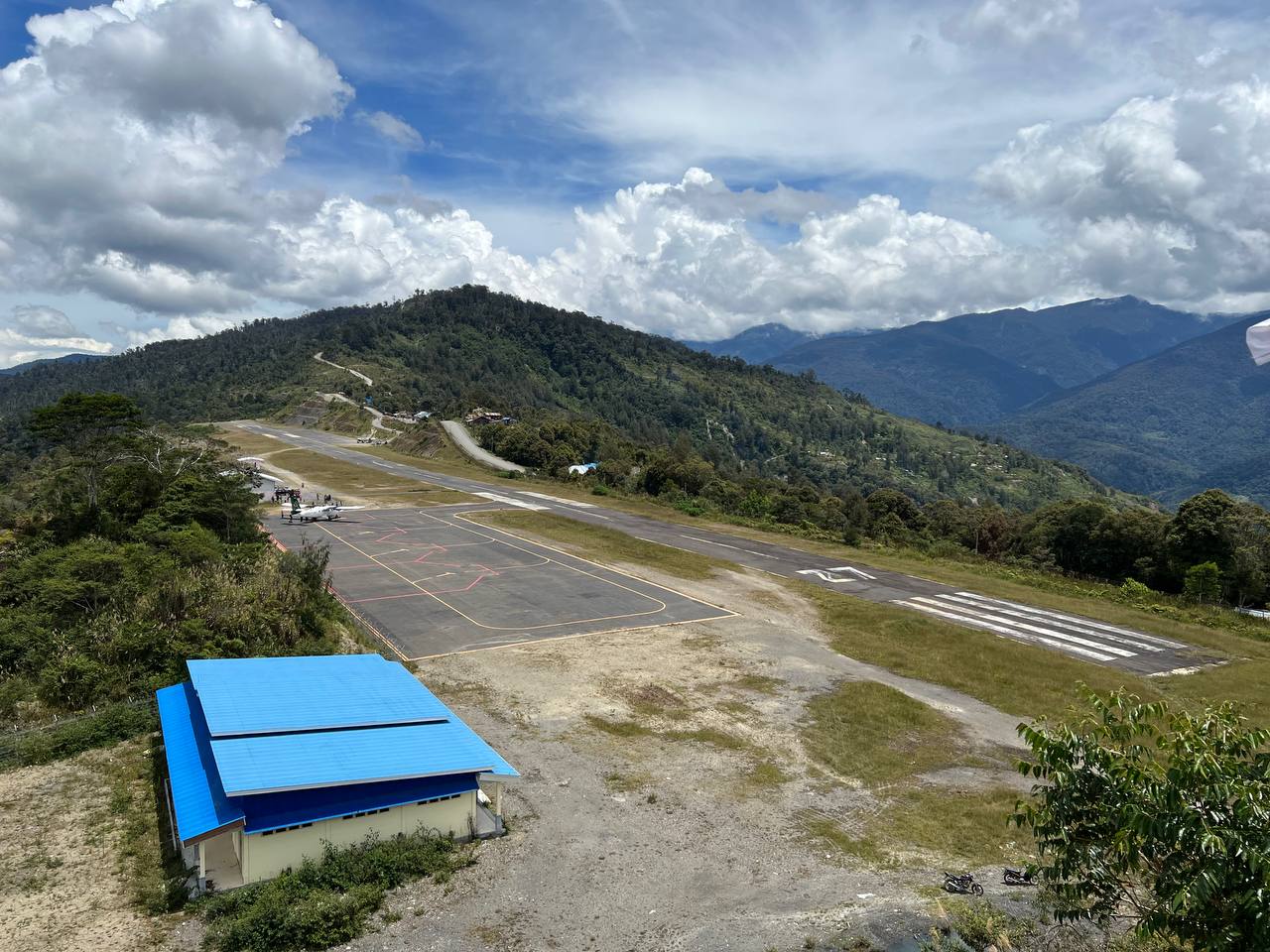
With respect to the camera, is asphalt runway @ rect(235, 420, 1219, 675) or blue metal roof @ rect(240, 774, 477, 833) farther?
asphalt runway @ rect(235, 420, 1219, 675)

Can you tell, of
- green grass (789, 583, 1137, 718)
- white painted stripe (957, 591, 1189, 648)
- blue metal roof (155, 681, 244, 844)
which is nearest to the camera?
blue metal roof (155, 681, 244, 844)

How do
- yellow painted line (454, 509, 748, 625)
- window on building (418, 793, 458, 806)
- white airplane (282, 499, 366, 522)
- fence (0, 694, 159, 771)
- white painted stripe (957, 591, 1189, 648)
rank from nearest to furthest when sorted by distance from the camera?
window on building (418, 793, 458, 806)
fence (0, 694, 159, 771)
white painted stripe (957, 591, 1189, 648)
yellow painted line (454, 509, 748, 625)
white airplane (282, 499, 366, 522)

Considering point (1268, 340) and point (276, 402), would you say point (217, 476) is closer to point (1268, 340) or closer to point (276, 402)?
point (1268, 340)

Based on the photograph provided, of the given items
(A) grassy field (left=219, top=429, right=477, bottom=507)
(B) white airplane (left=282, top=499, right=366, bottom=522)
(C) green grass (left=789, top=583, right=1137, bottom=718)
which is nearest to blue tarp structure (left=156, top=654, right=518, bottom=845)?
(C) green grass (left=789, top=583, right=1137, bottom=718)

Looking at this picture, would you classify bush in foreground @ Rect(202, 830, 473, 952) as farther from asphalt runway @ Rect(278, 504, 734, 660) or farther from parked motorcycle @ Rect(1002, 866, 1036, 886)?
asphalt runway @ Rect(278, 504, 734, 660)

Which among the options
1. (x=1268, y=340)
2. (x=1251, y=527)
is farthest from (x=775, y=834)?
(x=1251, y=527)

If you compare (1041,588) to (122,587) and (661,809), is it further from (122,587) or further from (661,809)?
(122,587)
